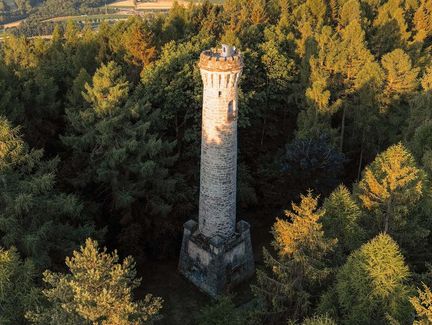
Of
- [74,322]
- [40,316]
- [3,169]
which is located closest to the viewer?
[74,322]

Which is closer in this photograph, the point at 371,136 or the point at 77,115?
the point at 77,115

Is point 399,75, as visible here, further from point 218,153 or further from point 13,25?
point 13,25

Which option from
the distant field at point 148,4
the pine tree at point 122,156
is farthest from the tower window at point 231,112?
the distant field at point 148,4

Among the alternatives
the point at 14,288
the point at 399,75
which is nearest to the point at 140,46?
the point at 399,75

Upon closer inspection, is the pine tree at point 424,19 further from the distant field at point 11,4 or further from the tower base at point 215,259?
the distant field at point 11,4

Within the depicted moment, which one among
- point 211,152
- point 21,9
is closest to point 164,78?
point 211,152

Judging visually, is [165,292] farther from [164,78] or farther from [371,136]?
[371,136]
